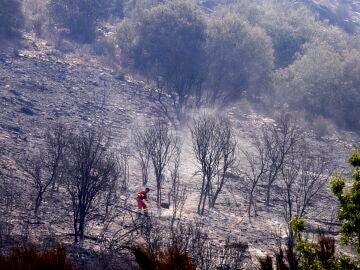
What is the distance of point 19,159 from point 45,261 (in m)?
13.3

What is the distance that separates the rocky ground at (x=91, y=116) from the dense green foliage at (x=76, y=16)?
17.4 ft

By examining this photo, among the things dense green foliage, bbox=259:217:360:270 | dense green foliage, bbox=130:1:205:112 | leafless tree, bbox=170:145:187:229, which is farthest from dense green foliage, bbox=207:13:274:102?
dense green foliage, bbox=259:217:360:270

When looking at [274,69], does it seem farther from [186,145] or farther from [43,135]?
[43,135]

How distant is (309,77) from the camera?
1399 inches

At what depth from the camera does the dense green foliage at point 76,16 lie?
132 feet

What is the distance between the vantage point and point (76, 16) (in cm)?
4072

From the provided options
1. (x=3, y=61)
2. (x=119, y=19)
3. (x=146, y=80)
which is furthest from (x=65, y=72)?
(x=119, y=19)

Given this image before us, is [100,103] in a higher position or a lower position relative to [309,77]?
lower

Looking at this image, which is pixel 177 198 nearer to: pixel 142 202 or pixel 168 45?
pixel 142 202

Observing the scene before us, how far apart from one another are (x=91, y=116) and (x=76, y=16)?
17797mm

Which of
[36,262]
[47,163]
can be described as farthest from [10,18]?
[36,262]

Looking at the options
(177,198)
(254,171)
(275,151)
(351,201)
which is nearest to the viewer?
(351,201)

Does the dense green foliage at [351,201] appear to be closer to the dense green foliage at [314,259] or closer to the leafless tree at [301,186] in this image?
the dense green foliage at [314,259]

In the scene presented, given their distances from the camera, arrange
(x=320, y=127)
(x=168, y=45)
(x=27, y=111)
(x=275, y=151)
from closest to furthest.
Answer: (x=275, y=151)
(x=27, y=111)
(x=320, y=127)
(x=168, y=45)
